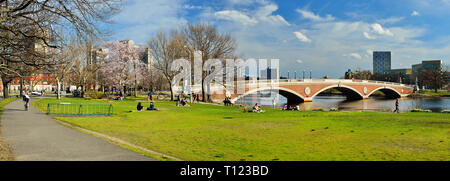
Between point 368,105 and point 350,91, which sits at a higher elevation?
point 350,91

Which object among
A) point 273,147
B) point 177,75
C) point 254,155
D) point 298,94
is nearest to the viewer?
point 254,155

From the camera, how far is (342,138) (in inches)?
482

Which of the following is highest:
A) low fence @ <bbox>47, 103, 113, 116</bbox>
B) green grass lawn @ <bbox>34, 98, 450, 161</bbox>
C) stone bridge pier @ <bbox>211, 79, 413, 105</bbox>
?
stone bridge pier @ <bbox>211, 79, 413, 105</bbox>

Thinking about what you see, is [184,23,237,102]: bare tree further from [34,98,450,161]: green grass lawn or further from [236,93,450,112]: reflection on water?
[34,98,450,161]: green grass lawn

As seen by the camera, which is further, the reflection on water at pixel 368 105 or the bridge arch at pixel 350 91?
the bridge arch at pixel 350 91

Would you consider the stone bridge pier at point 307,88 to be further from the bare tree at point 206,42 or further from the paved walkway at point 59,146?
the paved walkway at point 59,146

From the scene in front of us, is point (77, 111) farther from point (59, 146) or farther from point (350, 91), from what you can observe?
point (350, 91)

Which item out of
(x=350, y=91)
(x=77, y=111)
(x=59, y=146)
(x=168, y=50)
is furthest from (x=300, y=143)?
(x=350, y=91)

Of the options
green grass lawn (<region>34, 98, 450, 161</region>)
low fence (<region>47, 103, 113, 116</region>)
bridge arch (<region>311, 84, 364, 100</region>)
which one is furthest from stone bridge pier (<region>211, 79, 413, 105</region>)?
green grass lawn (<region>34, 98, 450, 161</region>)

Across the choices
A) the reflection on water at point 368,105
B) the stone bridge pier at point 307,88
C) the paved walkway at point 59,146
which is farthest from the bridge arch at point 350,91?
the paved walkway at point 59,146

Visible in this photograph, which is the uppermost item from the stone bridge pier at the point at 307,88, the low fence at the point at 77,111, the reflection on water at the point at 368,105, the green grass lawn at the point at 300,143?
the stone bridge pier at the point at 307,88
